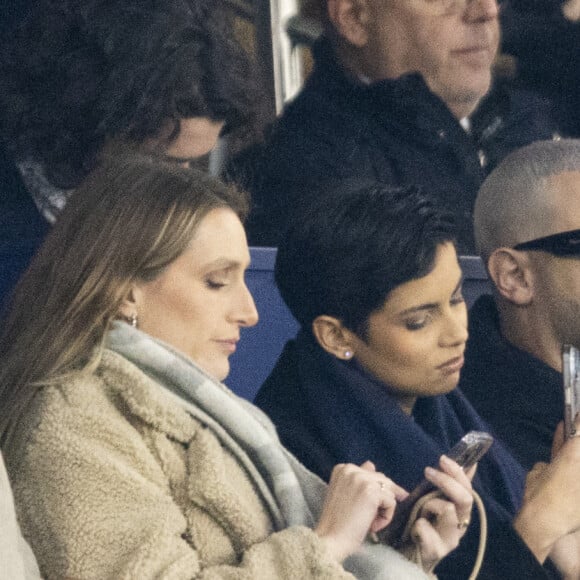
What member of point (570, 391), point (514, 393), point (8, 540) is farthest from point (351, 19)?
point (8, 540)

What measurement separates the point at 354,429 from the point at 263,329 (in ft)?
2.72

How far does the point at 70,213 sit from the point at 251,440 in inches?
21.7

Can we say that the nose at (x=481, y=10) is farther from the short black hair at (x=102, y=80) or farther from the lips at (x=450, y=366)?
the lips at (x=450, y=366)

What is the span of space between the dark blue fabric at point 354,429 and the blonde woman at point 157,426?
0.22 metres

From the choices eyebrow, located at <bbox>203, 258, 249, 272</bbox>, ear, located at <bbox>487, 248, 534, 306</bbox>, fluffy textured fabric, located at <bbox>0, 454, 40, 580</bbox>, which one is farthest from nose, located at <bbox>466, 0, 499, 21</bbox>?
fluffy textured fabric, located at <bbox>0, 454, 40, 580</bbox>

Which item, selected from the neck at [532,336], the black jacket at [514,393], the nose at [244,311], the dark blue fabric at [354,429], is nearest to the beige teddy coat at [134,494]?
the nose at [244,311]

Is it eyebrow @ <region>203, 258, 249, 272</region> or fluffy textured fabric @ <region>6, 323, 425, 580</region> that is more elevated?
eyebrow @ <region>203, 258, 249, 272</region>

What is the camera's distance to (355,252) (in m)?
3.26

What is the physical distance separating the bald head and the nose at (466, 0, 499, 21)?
0.68 meters

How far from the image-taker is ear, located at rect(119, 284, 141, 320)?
2.87 meters

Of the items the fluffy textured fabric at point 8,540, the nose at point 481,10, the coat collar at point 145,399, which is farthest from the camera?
the nose at point 481,10

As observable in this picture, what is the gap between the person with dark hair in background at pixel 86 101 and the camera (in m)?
3.56

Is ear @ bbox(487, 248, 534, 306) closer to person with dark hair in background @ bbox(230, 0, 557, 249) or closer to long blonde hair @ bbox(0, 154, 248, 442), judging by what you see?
person with dark hair in background @ bbox(230, 0, 557, 249)

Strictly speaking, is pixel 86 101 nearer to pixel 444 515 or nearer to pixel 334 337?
pixel 334 337
